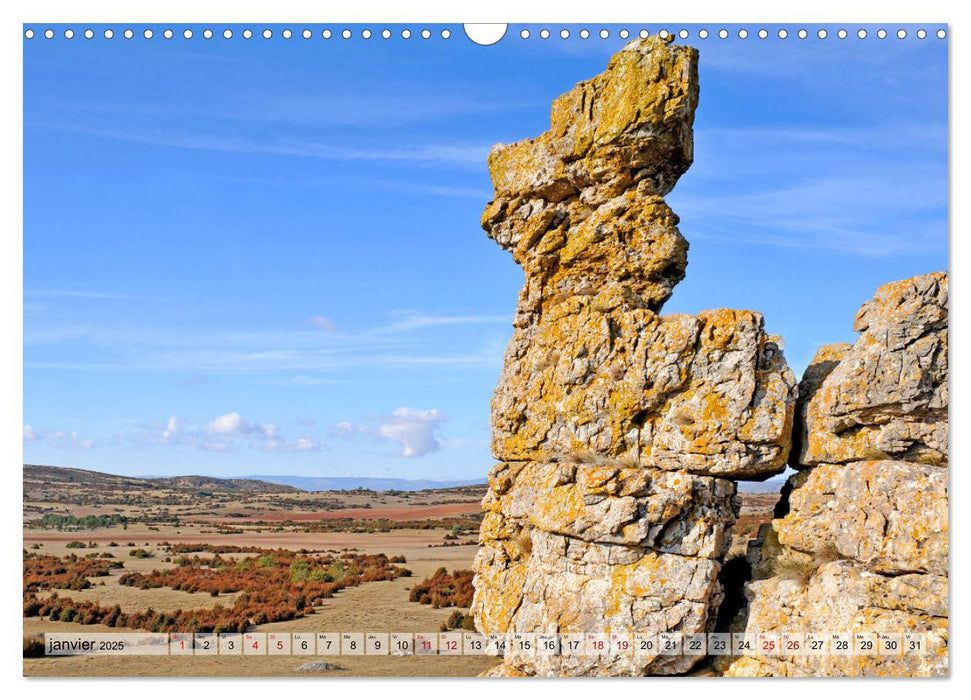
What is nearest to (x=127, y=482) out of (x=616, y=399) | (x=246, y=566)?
(x=246, y=566)

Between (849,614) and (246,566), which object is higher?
(849,614)

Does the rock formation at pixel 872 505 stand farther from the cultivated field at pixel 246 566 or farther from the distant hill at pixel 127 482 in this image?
the distant hill at pixel 127 482

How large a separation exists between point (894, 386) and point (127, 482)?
136903 millimetres

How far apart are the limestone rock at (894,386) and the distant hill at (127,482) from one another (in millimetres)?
109840

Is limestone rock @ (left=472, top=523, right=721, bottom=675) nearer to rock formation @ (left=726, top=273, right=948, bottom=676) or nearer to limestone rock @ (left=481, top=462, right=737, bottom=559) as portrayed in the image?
limestone rock @ (left=481, top=462, right=737, bottom=559)

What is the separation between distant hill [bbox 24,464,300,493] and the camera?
4459 inches

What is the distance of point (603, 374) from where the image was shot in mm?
11180

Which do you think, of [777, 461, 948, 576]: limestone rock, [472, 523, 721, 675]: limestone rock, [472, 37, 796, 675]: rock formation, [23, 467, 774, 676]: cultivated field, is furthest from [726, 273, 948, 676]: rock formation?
[23, 467, 774, 676]: cultivated field

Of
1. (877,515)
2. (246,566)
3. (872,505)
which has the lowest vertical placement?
(246,566)

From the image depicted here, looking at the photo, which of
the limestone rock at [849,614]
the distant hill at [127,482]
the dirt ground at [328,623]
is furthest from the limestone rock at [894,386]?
the distant hill at [127,482]

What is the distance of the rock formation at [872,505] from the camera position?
942cm

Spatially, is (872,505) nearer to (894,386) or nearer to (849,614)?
(849,614)

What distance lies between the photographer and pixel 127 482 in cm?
12988
